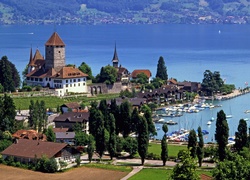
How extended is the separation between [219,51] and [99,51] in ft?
78.6

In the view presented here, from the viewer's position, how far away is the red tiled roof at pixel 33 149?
34688 millimetres

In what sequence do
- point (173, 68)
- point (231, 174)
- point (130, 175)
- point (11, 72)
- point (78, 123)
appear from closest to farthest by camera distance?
1. point (231, 174)
2. point (130, 175)
3. point (78, 123)
4. point (11, 72)
5. point (173, 68)

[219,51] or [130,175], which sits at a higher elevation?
[219,51]

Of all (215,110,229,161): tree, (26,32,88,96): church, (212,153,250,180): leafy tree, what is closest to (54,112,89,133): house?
(26,32,88,96): church

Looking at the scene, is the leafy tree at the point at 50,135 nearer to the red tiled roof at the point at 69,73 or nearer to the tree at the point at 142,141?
the tree at the point at 142,141

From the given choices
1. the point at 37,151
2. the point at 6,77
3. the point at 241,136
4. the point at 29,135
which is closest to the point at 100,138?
the point at 37,151

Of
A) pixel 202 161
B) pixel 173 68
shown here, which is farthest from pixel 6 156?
pixel 173 68

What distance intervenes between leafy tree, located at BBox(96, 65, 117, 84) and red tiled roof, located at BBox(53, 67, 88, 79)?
11.1 feet

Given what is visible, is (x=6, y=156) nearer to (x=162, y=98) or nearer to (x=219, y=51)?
(x=162, y=98)

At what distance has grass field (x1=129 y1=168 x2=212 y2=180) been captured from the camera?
31.9 metres

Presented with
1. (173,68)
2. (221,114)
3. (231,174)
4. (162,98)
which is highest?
(173,68)

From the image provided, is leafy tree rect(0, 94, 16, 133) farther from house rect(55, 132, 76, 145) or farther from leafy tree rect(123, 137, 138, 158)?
leafy tree rect(123, 137, 138, 158)

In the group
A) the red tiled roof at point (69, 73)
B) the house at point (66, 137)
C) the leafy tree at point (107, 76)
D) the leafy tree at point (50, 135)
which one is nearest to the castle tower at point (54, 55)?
the red tiled roof at point (69, 73)

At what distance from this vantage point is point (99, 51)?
128625 mm
